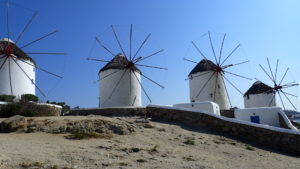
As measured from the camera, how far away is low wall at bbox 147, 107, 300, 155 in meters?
12.7

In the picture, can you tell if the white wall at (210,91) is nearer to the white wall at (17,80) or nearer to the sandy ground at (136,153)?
the white wall at (17,80)

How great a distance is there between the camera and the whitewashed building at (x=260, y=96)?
29.3 metres

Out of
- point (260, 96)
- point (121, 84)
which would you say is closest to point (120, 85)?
point (121, 84)

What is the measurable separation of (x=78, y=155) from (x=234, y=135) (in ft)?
26.3

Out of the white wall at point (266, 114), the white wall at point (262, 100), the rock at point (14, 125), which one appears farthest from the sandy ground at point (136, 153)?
the white wall at point (262, 100)

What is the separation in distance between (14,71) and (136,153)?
13401 mm

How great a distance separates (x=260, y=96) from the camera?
29.6 m

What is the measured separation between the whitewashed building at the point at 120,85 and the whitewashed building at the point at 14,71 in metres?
4.96

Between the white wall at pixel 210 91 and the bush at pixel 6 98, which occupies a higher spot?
the white wall at pixel 210 91

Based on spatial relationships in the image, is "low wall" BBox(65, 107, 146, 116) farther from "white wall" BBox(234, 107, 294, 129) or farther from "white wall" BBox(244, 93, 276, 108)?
"white wall" BBox(244, 93, 276, 108)

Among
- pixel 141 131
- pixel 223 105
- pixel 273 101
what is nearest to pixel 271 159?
pixel 141 131

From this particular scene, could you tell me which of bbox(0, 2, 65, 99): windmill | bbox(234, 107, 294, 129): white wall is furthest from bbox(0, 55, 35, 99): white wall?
bbox(234, 107, 294, 129): white wall

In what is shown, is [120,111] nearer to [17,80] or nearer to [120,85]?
[120,85]

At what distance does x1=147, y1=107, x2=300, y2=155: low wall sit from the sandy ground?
119 centimetres
